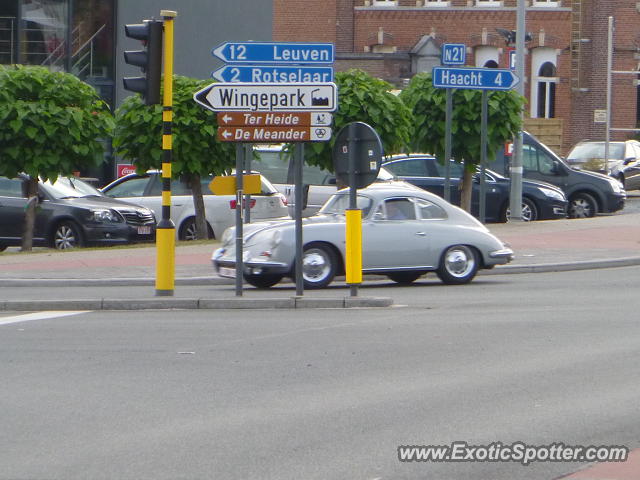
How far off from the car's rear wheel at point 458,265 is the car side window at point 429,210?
1.68 feet

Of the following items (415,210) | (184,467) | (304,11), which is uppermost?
(304,11)

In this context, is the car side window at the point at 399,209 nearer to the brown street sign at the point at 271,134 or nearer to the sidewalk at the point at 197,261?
the sidewalk at the point at 197,261

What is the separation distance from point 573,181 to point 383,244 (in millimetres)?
13011

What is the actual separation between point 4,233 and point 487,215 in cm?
1026

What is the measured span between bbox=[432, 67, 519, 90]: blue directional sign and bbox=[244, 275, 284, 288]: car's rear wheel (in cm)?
530

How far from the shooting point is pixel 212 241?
21.8 metres

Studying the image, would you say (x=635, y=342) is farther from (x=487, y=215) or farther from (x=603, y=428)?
(x=487, y=215)

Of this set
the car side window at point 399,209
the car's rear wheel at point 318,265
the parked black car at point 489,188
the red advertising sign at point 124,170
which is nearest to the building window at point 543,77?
the parked black car at point 489,188

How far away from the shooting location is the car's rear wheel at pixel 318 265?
15.8 meters

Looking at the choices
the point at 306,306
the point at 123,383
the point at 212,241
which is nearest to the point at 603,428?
the point at 123,383

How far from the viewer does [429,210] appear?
16734 mm

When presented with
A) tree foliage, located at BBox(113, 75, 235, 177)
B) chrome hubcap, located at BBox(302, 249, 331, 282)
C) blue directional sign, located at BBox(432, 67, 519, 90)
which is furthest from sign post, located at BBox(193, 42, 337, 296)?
tree foliage, located at BBox(113, 75, 235, 177)

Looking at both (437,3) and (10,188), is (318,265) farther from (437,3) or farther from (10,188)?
(437,3)

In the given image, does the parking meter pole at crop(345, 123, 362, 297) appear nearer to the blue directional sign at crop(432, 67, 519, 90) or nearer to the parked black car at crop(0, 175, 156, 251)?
the blue directional sign at crop(432, 67, 519, 90)
